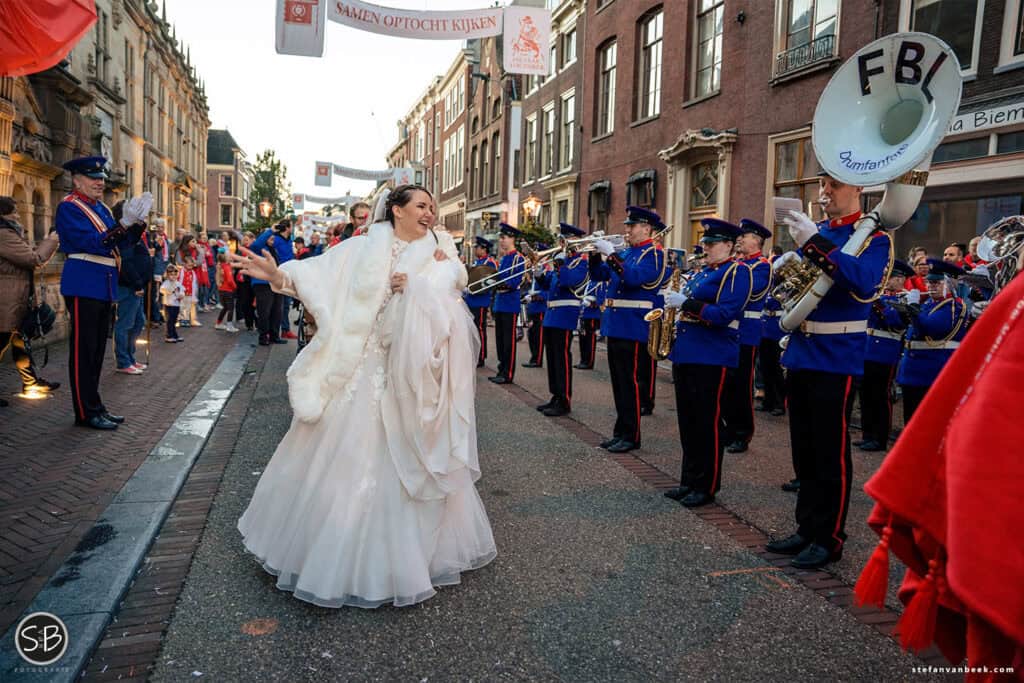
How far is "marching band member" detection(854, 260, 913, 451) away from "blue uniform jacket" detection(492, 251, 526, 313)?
15.0 feet

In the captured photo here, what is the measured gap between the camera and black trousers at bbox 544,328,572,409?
25.8 feet

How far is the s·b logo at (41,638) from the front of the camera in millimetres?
2695

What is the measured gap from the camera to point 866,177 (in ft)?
11.2

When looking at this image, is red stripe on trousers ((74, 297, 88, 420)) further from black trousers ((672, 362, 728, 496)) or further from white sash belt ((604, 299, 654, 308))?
black trousers ((672, 362, 728, 496))

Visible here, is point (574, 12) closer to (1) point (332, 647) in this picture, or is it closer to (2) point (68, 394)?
(2) point (68, 394)

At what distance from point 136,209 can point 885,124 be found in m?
5.75

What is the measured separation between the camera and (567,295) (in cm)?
827

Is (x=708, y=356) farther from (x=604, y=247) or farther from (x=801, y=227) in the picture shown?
(x=604, y=247)

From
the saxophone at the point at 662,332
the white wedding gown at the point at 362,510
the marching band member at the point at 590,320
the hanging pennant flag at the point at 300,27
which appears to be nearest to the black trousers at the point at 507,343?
the marching band member at the point at 590,320

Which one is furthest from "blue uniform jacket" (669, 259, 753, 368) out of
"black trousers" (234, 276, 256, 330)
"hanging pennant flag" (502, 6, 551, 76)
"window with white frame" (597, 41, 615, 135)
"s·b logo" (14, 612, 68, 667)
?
"window with white frame" (597, 41, 615, 135)

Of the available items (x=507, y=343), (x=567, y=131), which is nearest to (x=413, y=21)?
(x=507, y=343)

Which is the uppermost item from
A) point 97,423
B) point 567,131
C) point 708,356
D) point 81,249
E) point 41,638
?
point 567,131

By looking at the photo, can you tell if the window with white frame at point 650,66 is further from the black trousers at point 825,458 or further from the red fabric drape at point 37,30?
the red fabric drape at point 37,30

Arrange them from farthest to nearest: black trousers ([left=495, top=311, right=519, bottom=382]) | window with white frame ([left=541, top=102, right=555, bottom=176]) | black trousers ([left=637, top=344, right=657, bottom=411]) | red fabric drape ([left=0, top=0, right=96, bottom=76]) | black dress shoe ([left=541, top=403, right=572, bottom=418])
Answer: window with white frame ([left=541, top=102, right=555, bottom=176]), black trousers ([left=495, top=311, right=519, bottom=382]), black trousers ([left=637, top=344, right=657, bottom=411]), black dress shoe ([left=541, top=403, right=572, bottom=418]), red fabric drape ([left=0, top=0, right=96, bottom=76])
